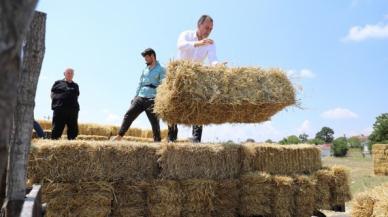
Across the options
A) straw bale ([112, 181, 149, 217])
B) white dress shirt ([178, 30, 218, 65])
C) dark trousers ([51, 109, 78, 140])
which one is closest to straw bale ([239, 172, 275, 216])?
straw bale ([112, 181, 149, 217])

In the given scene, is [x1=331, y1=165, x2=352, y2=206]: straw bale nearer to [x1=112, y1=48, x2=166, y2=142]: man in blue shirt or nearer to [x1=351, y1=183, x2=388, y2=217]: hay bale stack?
[x1=351, y1=183, x2=388, y2=217]: hay bale stack

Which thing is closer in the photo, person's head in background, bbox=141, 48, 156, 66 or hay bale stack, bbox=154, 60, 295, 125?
hay bale stack, bbox=154, 60, 295, 125

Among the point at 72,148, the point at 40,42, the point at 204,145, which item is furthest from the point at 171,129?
the point at 40,42

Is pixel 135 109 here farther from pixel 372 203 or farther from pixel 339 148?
pixel 339 148

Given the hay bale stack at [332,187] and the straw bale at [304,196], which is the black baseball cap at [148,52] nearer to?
the straw bale at [304,196]

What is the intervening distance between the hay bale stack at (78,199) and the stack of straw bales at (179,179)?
0.01 m

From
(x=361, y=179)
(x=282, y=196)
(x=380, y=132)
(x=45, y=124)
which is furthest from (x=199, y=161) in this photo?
(x=380, y=132)

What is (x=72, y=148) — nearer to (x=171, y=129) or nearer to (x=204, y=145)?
(x=204, y=145)

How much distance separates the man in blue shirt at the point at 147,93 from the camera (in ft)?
24.1

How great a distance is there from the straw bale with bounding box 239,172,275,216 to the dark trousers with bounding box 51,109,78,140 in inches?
152

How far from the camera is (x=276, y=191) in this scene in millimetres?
6508

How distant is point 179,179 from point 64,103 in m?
3.56

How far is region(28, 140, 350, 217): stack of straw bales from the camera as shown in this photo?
514 cm

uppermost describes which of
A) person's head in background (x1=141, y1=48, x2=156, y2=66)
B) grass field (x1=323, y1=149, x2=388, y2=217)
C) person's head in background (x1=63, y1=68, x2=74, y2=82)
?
person's head in background (x1=141, y1=48, x2=156, y2=66)
